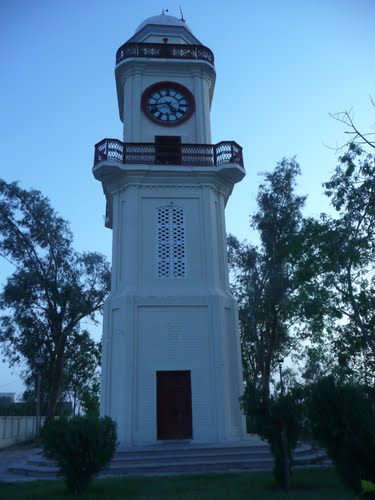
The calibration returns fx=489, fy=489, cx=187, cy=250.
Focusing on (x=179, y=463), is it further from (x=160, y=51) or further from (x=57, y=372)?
(x=160, y=51)

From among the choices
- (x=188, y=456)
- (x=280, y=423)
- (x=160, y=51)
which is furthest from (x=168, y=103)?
(x=280, y=423)

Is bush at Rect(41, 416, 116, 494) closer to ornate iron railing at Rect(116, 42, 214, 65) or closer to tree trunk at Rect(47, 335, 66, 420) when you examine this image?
ornate iron railing at Rect(116, 42, 214, 65)

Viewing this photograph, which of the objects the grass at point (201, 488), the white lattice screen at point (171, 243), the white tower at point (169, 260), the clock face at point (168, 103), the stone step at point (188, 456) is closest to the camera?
the grass at point (201, 488)

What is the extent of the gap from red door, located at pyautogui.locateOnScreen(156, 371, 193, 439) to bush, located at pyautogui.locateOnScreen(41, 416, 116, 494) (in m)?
6.20

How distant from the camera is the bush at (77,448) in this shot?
9047 mm

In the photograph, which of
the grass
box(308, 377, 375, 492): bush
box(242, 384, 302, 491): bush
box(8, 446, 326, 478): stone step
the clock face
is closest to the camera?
box(308, 377, 375, 492): bush

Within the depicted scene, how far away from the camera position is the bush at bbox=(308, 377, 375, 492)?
7.93 meters

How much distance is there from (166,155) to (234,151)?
2.63 metres

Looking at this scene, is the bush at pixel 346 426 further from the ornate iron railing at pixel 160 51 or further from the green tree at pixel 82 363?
the green tree at pixel 82 363

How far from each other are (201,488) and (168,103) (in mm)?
15626

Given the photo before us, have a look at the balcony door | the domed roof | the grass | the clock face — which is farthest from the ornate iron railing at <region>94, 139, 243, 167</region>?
the grass

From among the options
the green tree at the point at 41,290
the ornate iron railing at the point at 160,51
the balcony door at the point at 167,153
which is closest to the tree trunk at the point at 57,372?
the green tree at the point at 41,290

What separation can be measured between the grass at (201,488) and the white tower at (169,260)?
4759 millimetres

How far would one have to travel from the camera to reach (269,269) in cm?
2267
